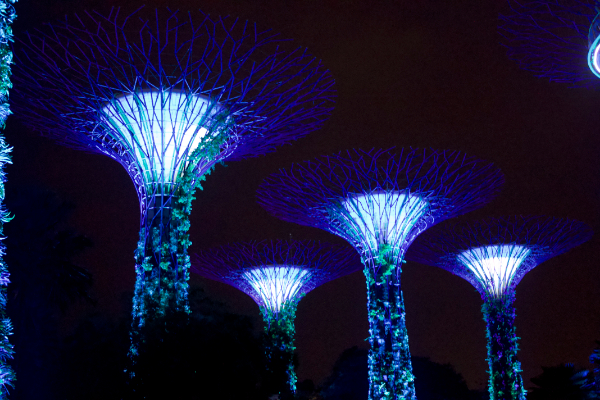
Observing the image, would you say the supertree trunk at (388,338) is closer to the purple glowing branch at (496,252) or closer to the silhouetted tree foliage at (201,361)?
A: the purple glowing branch at (496,252)

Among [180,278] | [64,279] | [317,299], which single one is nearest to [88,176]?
[64,279]

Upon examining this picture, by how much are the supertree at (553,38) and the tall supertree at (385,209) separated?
566 centimetres

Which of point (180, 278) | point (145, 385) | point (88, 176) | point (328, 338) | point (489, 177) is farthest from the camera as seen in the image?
point (328, 338)

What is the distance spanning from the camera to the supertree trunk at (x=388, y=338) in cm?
1600

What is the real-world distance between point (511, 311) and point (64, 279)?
15809 mm

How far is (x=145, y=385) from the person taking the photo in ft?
29.0

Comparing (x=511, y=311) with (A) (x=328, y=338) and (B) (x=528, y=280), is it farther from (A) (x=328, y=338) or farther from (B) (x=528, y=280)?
(A) (x=328, y=338)

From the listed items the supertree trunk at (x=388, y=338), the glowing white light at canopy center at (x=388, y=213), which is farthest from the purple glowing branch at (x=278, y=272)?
the supertree trunk at (x=388, y=338)

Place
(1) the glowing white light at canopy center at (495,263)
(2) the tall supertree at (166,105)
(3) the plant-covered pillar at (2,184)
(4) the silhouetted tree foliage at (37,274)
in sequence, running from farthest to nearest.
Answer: (1) the glowing white light at canopy center at (495,263) < (4) the silhouetted tree foliage at (37,274) < (2) the tall supertree at (166,105) < (3) the plant-covered pillar at (2,184)

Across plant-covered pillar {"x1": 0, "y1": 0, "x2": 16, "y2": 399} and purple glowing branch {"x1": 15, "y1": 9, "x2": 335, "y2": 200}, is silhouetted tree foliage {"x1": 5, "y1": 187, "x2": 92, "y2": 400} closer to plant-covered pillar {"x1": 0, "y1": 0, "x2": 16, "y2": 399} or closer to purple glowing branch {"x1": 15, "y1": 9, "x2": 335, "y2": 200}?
purple glowing branch {"x1": 15, "y1": 9, "x2": 335, "y2": 200}

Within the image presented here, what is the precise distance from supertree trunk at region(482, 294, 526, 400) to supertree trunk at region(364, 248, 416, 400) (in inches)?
292

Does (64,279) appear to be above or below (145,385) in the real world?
above

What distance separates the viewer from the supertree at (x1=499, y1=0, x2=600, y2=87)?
9812 mm

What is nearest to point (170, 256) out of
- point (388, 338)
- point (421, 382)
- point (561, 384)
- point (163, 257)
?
point (163, 257)
